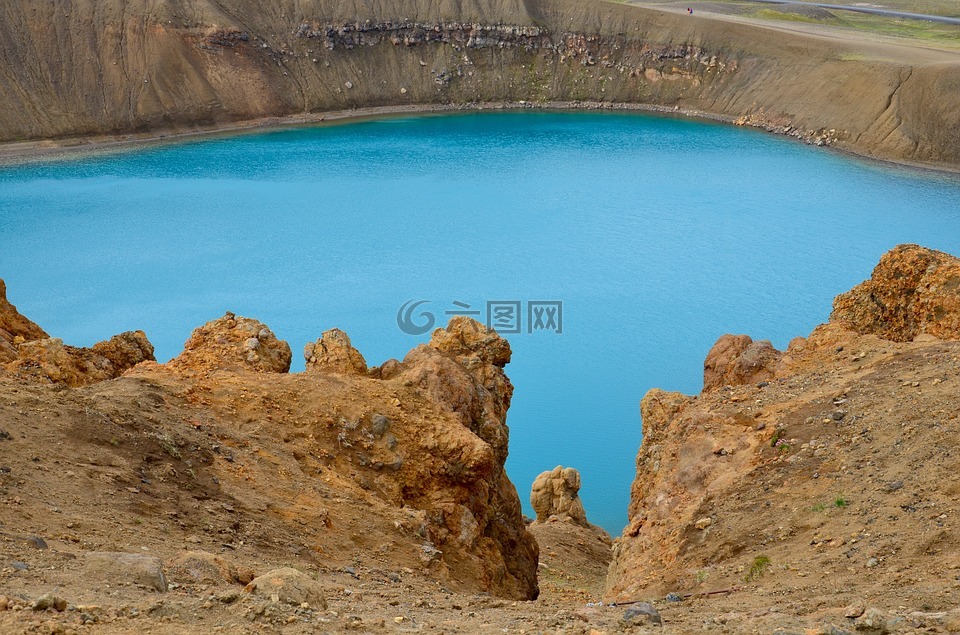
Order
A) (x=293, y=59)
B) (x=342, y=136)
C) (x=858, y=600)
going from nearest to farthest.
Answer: (x=858, y=600)
(x=342, y=136)
(x=293, y=59)

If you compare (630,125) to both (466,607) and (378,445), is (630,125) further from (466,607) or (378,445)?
(466,607)

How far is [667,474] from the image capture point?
19578 millimetres

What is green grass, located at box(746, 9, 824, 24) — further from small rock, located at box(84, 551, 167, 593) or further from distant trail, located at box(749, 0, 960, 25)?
small rock, located at box(84, 551, 167, 593)

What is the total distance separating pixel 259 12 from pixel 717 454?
292 ft

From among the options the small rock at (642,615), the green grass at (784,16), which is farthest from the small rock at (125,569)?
the green grass at (784,16)

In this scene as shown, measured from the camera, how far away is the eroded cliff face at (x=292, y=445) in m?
14.4

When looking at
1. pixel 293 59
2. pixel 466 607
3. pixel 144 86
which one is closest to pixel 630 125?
pixel 293 59

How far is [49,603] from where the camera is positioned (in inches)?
344

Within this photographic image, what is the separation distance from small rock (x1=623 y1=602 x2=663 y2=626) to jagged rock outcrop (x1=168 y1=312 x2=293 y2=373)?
38.0ft

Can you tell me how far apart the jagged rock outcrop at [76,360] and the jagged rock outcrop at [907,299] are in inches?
649

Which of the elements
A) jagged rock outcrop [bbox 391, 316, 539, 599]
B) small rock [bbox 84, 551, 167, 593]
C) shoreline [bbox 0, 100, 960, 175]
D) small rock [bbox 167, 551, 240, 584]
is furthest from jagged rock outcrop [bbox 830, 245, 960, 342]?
shoreline [bbox 0, 100, 960, 175]

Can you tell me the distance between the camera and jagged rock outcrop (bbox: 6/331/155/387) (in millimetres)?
17953

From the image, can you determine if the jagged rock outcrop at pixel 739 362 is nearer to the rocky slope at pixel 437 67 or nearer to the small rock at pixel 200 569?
the small rock at pixel 200 569

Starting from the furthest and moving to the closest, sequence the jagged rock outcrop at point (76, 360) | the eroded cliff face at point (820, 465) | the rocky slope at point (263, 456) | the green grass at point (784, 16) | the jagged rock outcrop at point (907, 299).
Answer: the green grass at point (784, 16) → the jagged rock outcrop at point (907, 299) → the jagged rock outcrop at point (76, 360) → the rocky slope at point (263, 456) → the eroded cliff face at point (820, 465)
